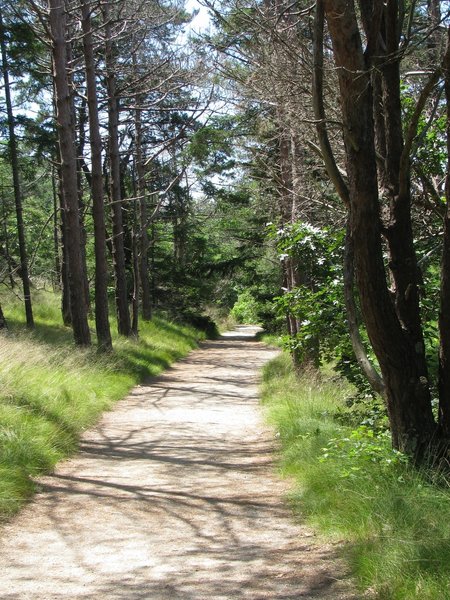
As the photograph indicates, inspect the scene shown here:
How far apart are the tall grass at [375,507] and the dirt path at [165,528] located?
206 millimetres

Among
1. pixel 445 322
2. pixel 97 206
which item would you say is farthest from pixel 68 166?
pixel 445 322

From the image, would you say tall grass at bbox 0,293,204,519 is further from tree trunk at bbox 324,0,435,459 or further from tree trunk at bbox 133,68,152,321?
tree trunk at bbox 133,68,152,321

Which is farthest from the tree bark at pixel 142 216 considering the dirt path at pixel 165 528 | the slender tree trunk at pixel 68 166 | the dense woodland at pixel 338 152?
the dirt path at pixel 165 528

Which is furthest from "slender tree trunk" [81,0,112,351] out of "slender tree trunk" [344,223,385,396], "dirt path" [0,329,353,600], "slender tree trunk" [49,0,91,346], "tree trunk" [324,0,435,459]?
"tree trunk" [324,0,435,459]

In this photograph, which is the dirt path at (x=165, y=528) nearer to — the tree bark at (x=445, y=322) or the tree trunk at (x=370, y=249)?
the tree trunk at (x=370, y=249)

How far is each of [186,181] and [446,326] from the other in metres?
22.3

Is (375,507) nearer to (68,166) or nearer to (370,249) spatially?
(370,249)

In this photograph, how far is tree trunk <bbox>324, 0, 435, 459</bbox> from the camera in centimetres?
521

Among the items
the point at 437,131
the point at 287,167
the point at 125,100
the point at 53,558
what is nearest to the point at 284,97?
the point at 437,131

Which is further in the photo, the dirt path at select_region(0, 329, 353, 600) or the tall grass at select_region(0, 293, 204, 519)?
the tall grass at select_region(0, 293, 204, 519)

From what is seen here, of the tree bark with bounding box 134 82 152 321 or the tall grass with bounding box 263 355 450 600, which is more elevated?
the tree bark with bounding box 134 82 152 321

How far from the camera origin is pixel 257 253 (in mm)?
28812

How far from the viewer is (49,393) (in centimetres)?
927

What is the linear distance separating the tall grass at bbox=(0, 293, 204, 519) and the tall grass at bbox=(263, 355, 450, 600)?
A: 103 inches
